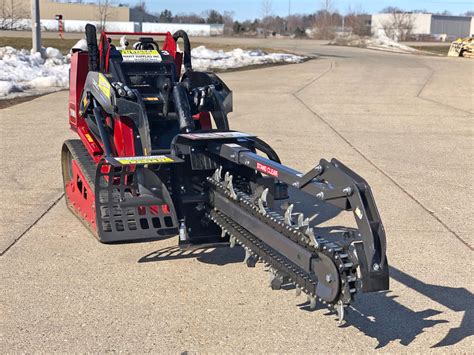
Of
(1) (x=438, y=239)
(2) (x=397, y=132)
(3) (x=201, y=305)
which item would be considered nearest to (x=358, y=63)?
(2) (x=397, y=132)

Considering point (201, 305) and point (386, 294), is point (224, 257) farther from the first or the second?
point (386, 294)

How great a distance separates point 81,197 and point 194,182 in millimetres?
1334

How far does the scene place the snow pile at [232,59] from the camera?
87.1ft

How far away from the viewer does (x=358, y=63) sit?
30734 mm

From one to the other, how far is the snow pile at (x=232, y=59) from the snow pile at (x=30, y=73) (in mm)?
6063

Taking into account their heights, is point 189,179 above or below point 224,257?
above

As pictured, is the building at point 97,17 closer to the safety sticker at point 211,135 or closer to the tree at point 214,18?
the tree at point 214,18

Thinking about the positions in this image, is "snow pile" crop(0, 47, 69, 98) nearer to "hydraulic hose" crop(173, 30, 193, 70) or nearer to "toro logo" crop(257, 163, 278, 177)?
"hydraulic hose" crop(173, 30, 193, 70)

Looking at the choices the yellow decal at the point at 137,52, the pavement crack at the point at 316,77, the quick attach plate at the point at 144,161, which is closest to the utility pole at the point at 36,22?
the pavement crack at the point at 316,77

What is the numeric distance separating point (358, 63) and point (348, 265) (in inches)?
1120

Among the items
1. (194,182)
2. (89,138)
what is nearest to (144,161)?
(194,182)

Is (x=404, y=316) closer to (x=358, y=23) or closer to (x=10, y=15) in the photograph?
(x=10, y=15)

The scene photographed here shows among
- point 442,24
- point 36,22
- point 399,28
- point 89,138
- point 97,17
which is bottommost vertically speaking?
point 89,138

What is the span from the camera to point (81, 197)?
5.89m
